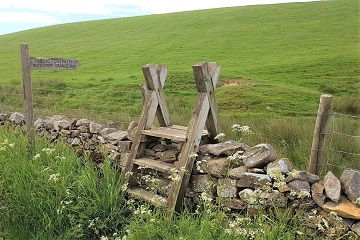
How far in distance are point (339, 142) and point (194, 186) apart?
2.44 metres

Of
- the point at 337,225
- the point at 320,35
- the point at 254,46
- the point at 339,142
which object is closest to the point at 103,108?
the point at 339,142

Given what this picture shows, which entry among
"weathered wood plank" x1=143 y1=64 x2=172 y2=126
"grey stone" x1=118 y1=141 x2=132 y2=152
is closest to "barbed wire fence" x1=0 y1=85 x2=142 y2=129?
"grey stone" x1=118 y1=141 x2=132 y2=152

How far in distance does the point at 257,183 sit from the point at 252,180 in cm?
49

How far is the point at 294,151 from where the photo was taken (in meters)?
5.80

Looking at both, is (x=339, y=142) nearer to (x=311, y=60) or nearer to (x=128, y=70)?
(x=311, y=60)

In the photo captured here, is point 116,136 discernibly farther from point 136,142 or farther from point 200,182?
point 200,182

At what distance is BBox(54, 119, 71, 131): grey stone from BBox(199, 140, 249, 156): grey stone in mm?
3520

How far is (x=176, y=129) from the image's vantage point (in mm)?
5777

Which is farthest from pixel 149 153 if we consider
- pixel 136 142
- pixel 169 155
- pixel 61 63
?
pixel 61 63

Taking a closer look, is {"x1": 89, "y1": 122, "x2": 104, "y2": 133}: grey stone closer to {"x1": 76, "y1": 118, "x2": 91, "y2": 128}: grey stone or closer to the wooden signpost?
{"x1": 76, "y1": 118, "x2": 91, "y2": 128}: grey stone

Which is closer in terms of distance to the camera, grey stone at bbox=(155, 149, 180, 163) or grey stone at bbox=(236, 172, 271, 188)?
grey stone at bbox=(236, 172, 271, 188)

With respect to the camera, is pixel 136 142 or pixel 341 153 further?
pixel 136 142

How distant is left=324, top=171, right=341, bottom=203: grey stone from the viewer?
3954 mm

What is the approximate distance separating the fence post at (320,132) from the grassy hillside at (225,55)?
198 inches
